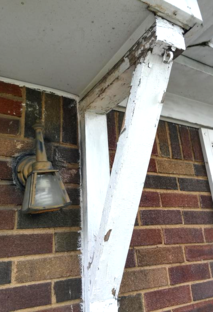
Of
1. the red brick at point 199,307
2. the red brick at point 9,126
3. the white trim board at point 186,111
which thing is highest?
the white trim board at point 186,111

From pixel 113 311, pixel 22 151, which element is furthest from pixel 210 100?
pixel 113 311

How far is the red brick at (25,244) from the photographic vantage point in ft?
3.14

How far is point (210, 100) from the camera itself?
167 centimetres

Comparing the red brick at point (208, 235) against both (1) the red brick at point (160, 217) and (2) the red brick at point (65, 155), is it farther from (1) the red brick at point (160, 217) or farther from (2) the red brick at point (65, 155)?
(2) the red brick at point (65, 155)

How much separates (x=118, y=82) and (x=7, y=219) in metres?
0.70

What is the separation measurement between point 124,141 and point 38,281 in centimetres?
63

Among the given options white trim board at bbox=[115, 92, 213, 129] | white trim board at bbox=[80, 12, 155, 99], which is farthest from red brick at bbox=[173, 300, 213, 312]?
white trim board at bbox=[80, 12, 155, 99]

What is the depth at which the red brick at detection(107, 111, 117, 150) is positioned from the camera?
4.43 ft

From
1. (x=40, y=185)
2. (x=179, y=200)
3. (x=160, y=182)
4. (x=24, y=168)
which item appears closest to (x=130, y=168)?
(x=40, y=185)

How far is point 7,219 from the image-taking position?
99cm

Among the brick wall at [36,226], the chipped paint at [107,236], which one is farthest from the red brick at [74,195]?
the chipped paint at [107,236]

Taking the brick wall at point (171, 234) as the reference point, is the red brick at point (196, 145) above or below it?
above

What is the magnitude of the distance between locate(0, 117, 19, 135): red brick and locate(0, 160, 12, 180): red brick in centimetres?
14

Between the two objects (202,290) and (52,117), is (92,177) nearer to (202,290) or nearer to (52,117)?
(52,117)
